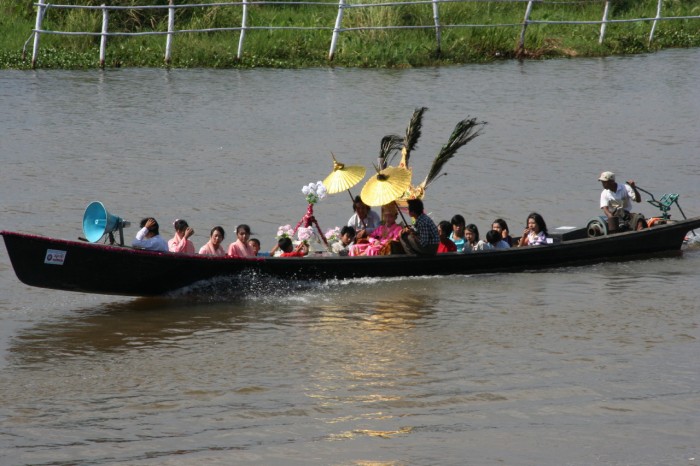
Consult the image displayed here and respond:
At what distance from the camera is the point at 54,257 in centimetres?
1042

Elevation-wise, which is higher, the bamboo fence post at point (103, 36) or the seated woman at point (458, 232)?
the bamboo fence post at point (103, 36)

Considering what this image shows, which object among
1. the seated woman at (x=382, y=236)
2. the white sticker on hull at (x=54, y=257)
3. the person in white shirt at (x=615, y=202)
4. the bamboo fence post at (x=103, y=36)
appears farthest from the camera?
the bamboo fence post at (x=103, y=36)

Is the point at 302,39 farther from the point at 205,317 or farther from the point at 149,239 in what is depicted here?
the point at 205,317

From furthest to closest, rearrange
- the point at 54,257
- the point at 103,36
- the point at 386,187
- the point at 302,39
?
1. the point at 302,39
2. the point at 103,36
3. the point at 386,187
4. the point at 54,257

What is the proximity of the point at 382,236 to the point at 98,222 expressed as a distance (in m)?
2.84

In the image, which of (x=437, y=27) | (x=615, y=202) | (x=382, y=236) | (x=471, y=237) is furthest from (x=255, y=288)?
(x=437, y=27)

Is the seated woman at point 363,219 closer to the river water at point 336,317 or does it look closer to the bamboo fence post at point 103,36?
the river water at point 336,317

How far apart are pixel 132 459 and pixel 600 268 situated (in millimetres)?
6580

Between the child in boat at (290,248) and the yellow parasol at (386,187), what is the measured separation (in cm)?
74

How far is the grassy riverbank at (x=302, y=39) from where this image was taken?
23219 millimetres

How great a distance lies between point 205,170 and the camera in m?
17.0

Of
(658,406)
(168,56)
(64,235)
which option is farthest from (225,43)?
(658,406)

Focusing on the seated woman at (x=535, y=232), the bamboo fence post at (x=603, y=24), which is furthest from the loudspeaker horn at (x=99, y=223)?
A: the bamboo fence post at (x=603, y=24)

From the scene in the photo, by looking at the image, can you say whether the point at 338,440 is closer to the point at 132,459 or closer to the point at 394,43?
the point at 132,459
